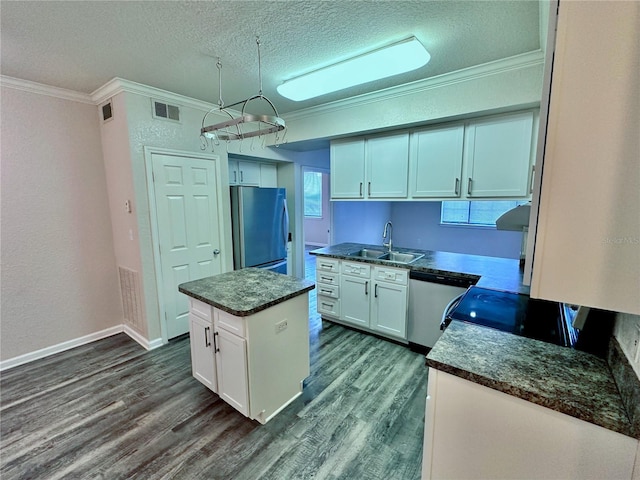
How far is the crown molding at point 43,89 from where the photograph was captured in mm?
2471

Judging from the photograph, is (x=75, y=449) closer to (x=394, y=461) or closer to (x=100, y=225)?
(x=394, y=461)

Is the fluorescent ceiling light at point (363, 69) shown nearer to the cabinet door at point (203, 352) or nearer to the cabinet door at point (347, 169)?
the cabinet door at point (347, 169)

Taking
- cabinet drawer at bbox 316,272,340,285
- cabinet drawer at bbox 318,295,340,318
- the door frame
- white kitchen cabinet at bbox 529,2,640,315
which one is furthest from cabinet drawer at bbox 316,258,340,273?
white kitchen cabinet at bbox 529,2,640,315

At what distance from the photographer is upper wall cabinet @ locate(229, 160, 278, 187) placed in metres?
3.97

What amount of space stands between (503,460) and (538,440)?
16cm

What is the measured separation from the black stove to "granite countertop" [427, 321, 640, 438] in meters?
0.11

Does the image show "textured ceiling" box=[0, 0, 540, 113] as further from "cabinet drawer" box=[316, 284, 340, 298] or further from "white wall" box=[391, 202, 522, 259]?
"white wall" box=[391, 202, 522, 259]

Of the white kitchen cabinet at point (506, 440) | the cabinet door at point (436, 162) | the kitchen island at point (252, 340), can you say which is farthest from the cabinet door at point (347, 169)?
the white kitchen cabinet at point (506, 440)

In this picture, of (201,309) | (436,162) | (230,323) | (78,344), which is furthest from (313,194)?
(230,323)

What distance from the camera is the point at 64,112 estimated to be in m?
2.82

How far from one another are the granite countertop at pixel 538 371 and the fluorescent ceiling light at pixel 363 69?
1.88 metres

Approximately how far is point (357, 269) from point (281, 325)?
1347 mm

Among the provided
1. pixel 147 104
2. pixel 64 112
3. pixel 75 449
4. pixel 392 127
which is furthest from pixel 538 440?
pixel 64 112

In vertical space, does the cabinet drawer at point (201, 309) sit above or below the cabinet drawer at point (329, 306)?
above
